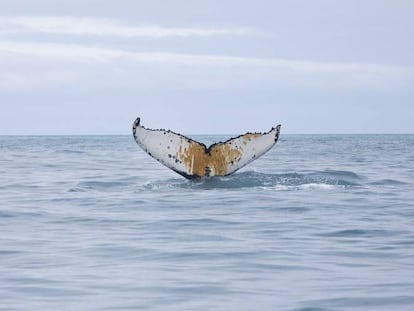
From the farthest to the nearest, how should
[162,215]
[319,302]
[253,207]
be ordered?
[253,207] < [162,215] < [319,302]

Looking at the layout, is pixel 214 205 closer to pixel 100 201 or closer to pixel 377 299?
pixel 100 201

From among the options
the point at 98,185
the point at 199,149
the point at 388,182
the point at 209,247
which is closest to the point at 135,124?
the point at 199,149

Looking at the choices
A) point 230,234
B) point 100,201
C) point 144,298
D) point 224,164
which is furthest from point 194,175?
point 144,298

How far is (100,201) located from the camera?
16.0 meters

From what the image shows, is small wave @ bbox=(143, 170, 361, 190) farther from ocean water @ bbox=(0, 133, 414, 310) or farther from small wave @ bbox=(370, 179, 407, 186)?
small wave @ bbox=(370, 179, 407, 186)

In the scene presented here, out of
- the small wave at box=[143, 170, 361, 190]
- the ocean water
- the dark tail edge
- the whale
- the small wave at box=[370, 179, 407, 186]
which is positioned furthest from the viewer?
the small wave at box=[370, 179, 407, 186]

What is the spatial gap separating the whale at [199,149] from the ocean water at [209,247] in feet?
1.49

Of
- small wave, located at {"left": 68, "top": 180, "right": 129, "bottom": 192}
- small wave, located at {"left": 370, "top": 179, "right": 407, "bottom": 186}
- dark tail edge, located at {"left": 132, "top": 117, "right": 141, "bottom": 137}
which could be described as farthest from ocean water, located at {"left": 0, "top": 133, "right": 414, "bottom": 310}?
small wave, located at {"left": 370, "top": 179, "right": 407, "bottom": 186}

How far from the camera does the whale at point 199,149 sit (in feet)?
55.8

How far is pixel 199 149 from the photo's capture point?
17.2 metres

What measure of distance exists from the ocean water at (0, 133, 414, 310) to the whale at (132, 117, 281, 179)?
0.45 meters

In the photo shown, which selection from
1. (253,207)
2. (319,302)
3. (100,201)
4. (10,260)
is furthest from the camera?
(100,201)

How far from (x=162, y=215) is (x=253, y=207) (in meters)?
1.65

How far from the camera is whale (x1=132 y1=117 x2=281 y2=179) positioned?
1702cm
